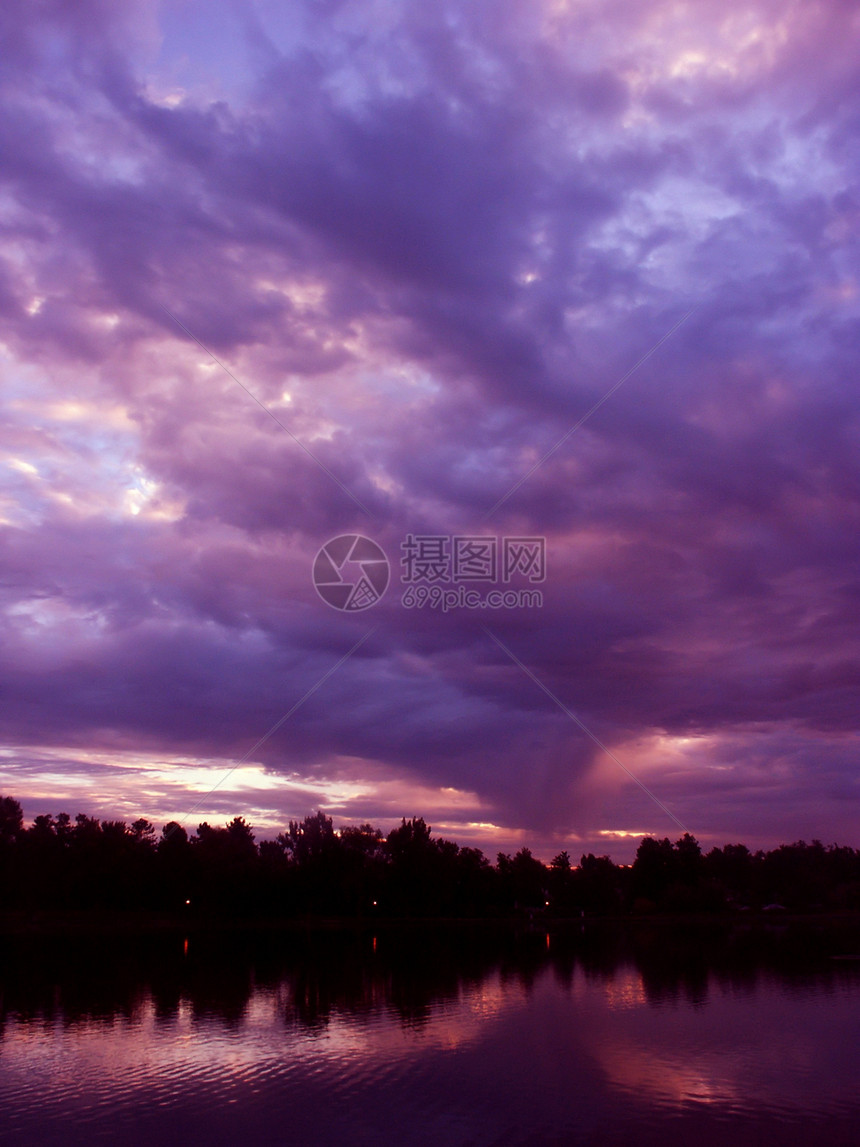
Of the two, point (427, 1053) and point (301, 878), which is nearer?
point (427, 1053)

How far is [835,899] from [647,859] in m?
29.8

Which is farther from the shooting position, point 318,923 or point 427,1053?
point 318,923

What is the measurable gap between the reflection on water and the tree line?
47.7 metres

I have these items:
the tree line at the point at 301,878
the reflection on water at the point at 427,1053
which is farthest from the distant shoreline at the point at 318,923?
the reflection on water at the point at 427,1053

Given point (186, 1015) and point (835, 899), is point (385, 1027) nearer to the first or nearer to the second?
point (186, 1015)

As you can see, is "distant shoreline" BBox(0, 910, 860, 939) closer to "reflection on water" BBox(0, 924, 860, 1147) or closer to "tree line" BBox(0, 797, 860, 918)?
"tree line" BBox(0, 797, 860, 918)

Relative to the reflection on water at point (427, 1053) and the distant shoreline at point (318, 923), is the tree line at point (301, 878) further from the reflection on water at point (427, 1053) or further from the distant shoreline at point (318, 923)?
the reflection on water at point (427, 1053)

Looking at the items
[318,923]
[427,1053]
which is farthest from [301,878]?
[427,1053]

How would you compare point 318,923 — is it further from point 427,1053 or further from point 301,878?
point 427,1053

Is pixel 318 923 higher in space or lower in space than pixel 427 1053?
lower

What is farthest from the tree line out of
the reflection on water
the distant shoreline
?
the reflection on water

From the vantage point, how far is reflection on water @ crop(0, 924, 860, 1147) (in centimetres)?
1927

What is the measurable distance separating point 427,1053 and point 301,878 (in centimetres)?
8030

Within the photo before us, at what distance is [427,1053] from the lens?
2666 cm
